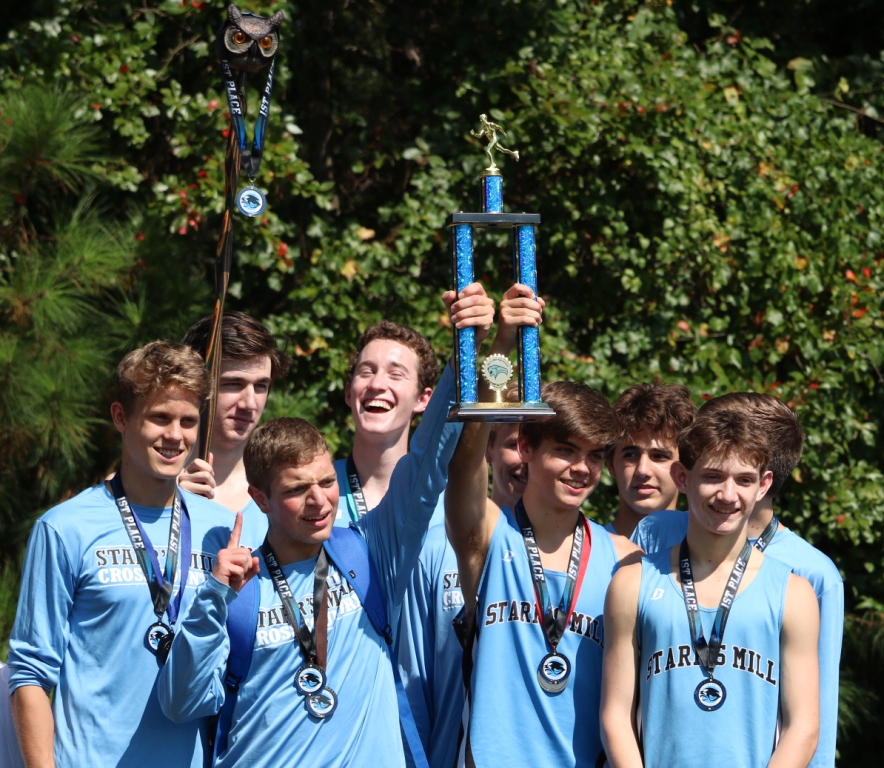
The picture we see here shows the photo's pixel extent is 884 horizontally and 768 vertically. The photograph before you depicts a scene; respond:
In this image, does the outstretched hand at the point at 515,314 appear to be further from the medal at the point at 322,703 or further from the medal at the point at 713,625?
the medal at the point at 322,703

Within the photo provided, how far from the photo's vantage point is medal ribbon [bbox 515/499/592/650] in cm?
329

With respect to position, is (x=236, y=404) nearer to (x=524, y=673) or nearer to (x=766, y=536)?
(x=524, y=673)

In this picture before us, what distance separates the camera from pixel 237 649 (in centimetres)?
318

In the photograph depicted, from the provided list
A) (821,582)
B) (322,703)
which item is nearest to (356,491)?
(322,703)

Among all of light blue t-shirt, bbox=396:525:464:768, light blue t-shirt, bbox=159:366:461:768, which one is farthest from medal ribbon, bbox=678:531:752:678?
light blue t-shirt, bbox=159:366:461:768

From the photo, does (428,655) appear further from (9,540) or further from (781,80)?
(781,80)

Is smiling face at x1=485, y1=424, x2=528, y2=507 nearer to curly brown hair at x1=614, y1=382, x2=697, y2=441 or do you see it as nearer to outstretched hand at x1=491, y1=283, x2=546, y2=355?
curly brown hair at x1=614, y1=382, x2=697, y2=441

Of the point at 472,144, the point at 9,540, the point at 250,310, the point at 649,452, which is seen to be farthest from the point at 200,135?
the point at 649,452

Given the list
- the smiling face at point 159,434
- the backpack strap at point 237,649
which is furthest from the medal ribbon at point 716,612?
the smiling face at point 159,434

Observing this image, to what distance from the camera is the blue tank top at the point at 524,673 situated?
320 cm

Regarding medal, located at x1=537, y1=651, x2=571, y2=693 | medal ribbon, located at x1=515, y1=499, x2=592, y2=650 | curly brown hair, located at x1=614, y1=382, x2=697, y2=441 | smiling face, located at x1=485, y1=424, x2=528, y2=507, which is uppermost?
curly brown hair, located at x1=614, y1=382, x2=697, y2=441

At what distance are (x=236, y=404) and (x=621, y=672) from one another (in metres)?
1.71

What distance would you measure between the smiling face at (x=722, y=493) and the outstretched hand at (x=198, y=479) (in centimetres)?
147

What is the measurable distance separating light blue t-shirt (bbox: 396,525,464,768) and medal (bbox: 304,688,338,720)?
0.46 m
